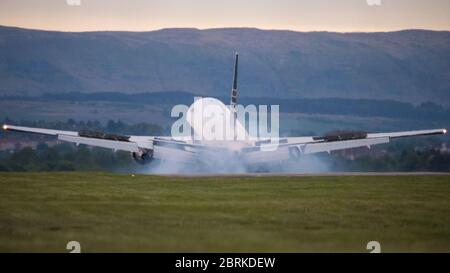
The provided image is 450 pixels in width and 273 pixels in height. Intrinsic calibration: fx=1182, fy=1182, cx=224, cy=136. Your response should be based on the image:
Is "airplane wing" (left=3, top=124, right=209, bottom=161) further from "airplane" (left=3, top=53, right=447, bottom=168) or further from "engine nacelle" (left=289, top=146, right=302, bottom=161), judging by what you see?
"engine nacelle" (left=289, top=146, right=302, bottom=161)

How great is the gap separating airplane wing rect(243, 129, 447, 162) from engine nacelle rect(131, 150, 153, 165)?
6.57 metres

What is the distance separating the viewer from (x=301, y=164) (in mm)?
89625

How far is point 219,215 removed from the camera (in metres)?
44.3

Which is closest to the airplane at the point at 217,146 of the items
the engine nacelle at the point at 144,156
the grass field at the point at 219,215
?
the engine nacelle at the point at 144,156

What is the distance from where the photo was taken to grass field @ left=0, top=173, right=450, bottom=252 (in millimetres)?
36156

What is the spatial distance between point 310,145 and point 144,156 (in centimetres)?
1124

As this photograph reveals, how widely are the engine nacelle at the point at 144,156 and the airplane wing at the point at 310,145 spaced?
6.57 meters

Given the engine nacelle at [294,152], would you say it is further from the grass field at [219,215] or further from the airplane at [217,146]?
the grass field at [219,215]

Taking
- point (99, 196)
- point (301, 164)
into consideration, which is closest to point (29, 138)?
point (301, 164)

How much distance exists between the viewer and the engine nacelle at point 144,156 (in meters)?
79.8

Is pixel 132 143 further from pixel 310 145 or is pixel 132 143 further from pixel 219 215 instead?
pixel 219 215

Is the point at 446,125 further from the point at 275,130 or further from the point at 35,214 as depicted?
the point at 35,214

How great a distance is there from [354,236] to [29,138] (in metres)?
95.0

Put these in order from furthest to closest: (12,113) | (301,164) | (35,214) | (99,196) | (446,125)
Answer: (12,113)
(446,125)
(301,164)
(99,196)
(35,214)
